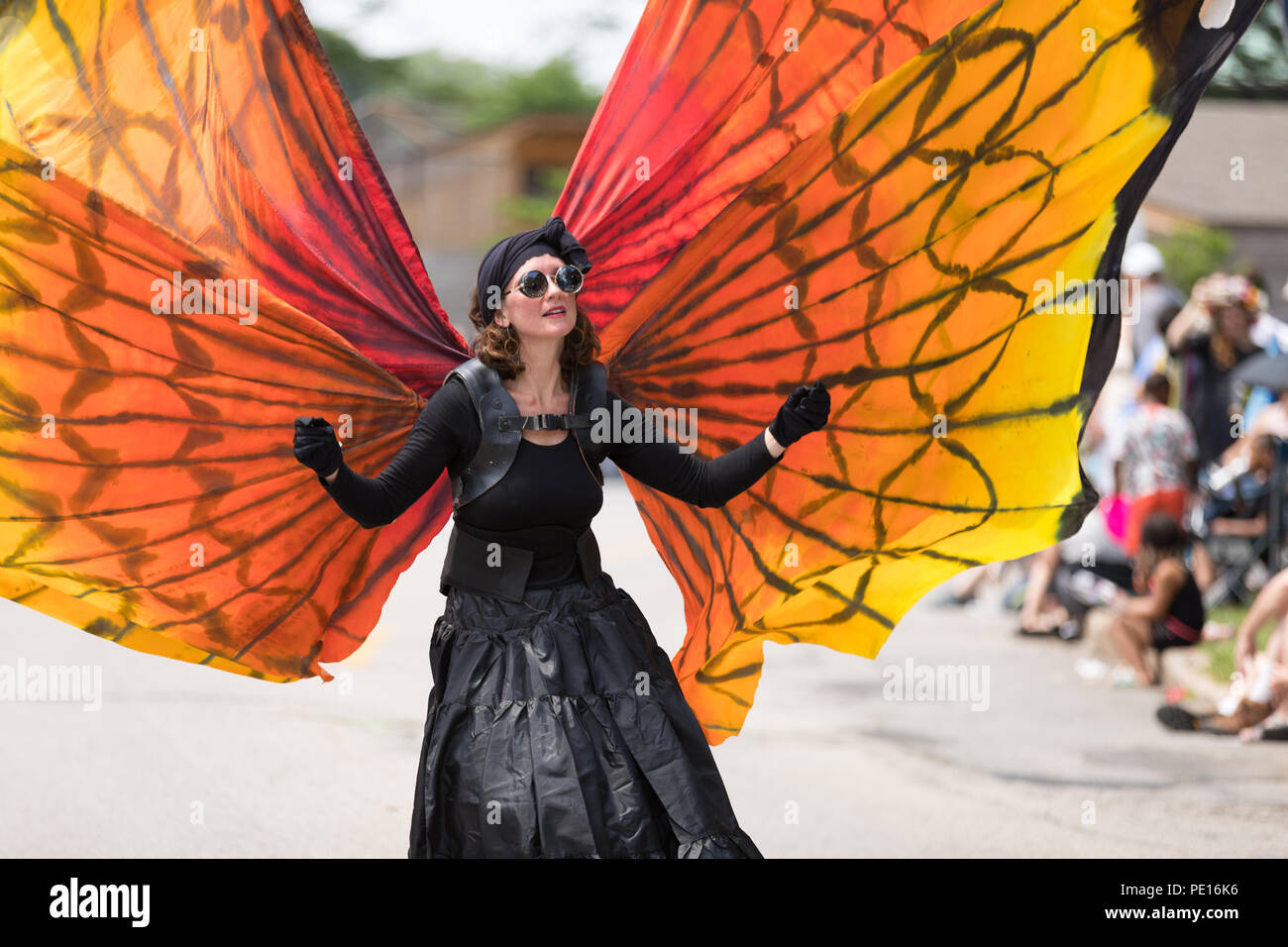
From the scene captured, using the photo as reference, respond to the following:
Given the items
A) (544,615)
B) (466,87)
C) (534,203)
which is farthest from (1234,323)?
(466,87)

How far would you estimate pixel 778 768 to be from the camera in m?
7.50

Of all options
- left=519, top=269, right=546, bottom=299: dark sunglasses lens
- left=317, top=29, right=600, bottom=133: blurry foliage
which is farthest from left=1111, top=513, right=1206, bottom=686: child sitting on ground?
left=317, top=29, right=600, bottom=133: blurry foliage

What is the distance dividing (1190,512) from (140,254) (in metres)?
8.79

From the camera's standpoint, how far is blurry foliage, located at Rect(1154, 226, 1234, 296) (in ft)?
98.2

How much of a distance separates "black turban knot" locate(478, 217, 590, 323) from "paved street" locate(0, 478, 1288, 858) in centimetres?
279

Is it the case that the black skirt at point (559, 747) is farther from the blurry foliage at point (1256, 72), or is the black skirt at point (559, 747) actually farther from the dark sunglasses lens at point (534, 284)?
the blurry foliage at point (1256, 72)

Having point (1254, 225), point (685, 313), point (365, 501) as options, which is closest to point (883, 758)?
point (685, 313)

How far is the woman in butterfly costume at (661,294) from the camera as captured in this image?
4.00 meters

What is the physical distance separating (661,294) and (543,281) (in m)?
0.55

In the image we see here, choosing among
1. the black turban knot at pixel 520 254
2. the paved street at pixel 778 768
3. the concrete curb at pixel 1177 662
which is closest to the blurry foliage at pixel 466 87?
the concrete curb at pixel 1177 662

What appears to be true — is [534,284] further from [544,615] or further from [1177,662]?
[1177,662]

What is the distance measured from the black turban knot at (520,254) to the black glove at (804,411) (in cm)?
62

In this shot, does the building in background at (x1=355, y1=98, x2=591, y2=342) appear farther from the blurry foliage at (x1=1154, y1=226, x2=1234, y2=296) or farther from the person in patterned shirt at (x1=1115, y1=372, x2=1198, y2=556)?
the person in patterned shirt at (x1=1115, y1=372, x2=1198, y2=556)

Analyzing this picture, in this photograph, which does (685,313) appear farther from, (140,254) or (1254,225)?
(1254,225)
